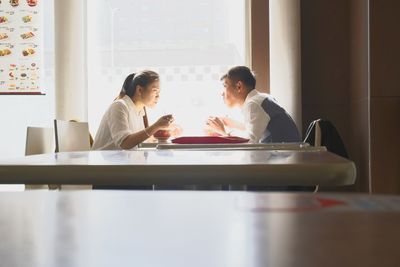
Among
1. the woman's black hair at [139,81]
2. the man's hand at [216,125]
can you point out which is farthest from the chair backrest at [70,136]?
the man's hand at [216,125]

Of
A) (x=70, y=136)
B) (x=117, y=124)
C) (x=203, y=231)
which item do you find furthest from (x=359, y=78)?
(x=203, y=231)

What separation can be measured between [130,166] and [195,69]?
10.2ft

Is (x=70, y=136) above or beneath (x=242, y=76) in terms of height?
beneath

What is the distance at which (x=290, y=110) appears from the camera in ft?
12.0

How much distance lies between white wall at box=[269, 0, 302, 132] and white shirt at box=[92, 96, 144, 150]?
120 cm

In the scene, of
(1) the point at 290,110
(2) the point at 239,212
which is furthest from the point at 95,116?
(2) the point at 239,212

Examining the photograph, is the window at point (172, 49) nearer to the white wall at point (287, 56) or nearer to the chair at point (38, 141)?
the white wall at point (287, 56)

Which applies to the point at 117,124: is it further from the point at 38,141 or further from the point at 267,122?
the point at 267,122

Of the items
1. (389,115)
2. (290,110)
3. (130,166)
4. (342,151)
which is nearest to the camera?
(130,166)

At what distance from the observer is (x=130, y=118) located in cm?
293

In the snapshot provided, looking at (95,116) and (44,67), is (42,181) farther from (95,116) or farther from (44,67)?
(44,67)

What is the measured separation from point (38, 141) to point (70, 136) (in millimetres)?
205

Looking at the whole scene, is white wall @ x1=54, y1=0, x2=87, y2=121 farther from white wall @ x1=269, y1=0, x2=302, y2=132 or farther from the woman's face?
white wall @ x1=269, y1=0, x2=302, y2=132

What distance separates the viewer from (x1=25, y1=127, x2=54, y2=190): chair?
2.68 m
